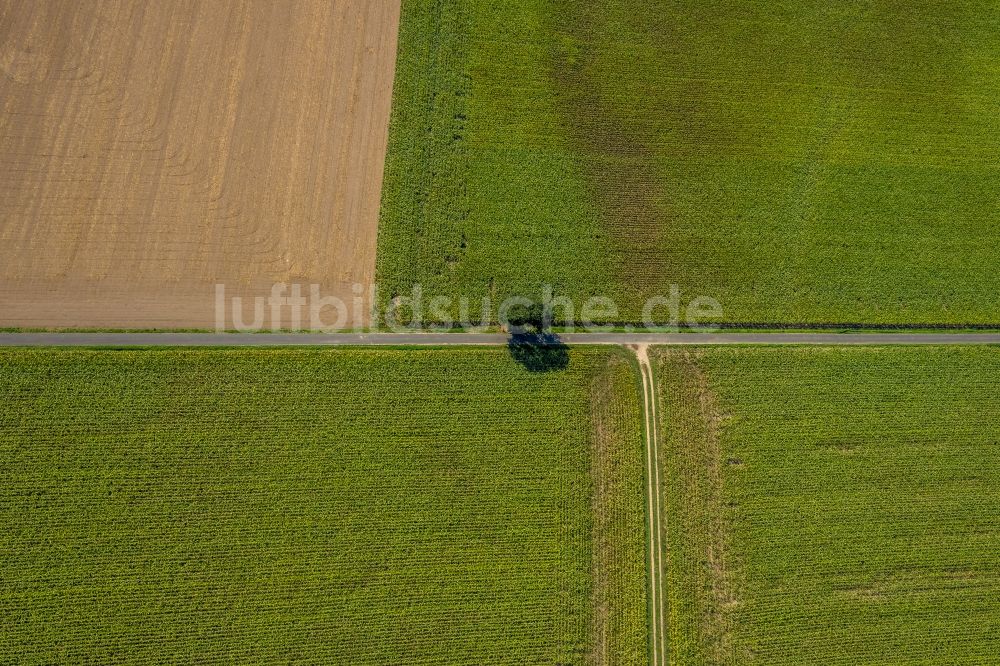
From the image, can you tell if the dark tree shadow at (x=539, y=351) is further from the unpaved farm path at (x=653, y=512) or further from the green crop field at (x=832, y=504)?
the green crop field at (x=832, y=504)

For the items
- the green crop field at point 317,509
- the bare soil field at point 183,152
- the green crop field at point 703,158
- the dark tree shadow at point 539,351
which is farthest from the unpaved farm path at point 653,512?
the bare soil field at point 183,152

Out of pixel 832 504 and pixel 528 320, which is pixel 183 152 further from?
pixel 832 504

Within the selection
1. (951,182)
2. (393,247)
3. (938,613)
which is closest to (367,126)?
(393,247)

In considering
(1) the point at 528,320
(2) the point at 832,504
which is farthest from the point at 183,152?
(2) the point at 832,504

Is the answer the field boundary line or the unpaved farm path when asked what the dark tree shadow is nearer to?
the field boundary line

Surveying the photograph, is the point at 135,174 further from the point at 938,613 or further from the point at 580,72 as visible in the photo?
the point at 938,613

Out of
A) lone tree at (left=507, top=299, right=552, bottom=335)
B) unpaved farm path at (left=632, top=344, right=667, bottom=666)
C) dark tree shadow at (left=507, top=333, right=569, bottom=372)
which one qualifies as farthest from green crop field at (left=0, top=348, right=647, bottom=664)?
lone tree at (left=507, top=299, right=552, bottom=335)
